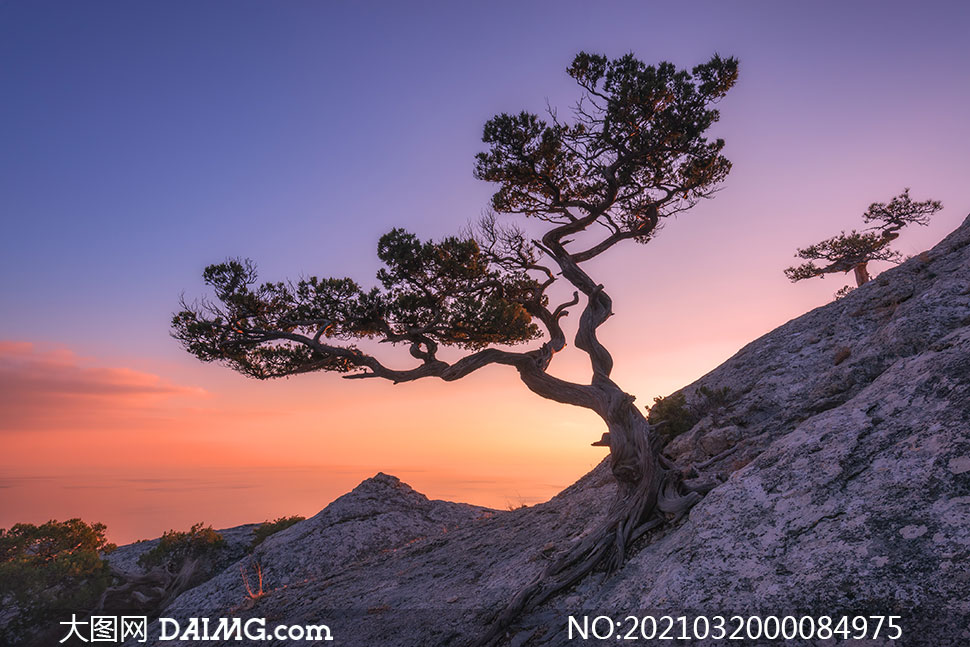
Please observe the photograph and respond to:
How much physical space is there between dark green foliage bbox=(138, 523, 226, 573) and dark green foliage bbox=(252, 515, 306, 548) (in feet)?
5.25

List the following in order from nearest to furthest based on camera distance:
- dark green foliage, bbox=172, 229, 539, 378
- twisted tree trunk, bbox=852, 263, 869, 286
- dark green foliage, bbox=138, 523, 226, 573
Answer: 1. dark green foliage, bbox=172, 229, 539, 378
2. dark green foliage, bbox=138, 523, 226, 573
3. twisted tree trunk, bbox=852, 263, 869, 286

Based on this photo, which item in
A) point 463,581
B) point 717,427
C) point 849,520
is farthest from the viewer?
point 717,427

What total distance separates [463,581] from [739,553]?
7.02 meters

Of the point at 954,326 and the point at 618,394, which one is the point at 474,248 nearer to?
the point at 618,394

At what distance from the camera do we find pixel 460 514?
23.3 metres

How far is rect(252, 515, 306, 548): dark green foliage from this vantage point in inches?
956

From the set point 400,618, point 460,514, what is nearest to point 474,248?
point 400,618

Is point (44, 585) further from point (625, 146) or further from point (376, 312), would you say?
point (625, 146)

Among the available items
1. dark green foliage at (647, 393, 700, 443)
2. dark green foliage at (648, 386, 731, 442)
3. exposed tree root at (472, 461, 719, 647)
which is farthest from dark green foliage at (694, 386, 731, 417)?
exposed tree root at (472, 461, 719, 647)

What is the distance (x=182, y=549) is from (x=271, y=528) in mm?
3646

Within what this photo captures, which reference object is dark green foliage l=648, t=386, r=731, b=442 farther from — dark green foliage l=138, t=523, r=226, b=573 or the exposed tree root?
dark green foliage l=138, t=523, r=226, b=573

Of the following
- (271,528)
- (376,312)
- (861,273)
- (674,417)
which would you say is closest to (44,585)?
(271,528)

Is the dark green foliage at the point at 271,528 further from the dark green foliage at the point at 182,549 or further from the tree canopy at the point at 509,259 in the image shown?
the tree canopy at the point at 509,259

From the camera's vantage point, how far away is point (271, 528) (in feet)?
80.7
